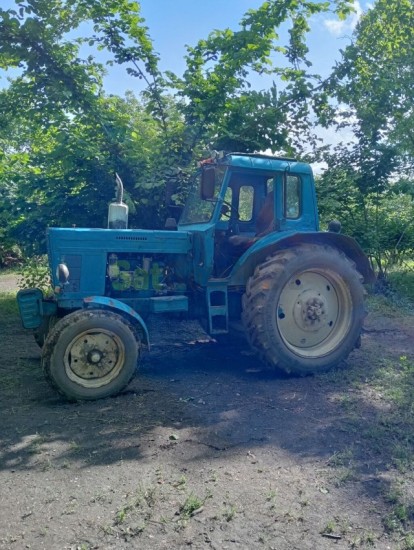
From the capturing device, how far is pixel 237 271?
5.72 m

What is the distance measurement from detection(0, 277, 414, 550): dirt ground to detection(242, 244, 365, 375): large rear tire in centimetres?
27

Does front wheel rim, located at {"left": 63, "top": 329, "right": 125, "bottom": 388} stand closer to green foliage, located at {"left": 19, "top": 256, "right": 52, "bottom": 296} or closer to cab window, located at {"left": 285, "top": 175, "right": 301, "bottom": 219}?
cab window, located at {"left": 285, "top": 175, "right": 301, "bottom": 219}

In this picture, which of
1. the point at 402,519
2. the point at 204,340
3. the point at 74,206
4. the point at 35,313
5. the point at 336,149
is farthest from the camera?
the point at 336,149

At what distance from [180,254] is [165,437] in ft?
8.03

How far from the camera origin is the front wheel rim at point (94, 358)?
475cm

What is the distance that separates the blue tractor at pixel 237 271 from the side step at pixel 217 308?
→ 12mm

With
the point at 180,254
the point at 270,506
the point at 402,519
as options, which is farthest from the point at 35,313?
the point at 402,519

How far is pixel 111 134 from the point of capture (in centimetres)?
763

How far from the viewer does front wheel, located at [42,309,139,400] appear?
4664mm

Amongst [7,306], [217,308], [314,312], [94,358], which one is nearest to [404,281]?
[314,312]

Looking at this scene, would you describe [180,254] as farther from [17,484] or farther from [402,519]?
[402,519]

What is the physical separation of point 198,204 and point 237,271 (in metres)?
1.08

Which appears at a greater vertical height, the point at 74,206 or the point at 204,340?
the point at 74,206

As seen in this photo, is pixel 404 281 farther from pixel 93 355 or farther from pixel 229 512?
pixel 229 512
